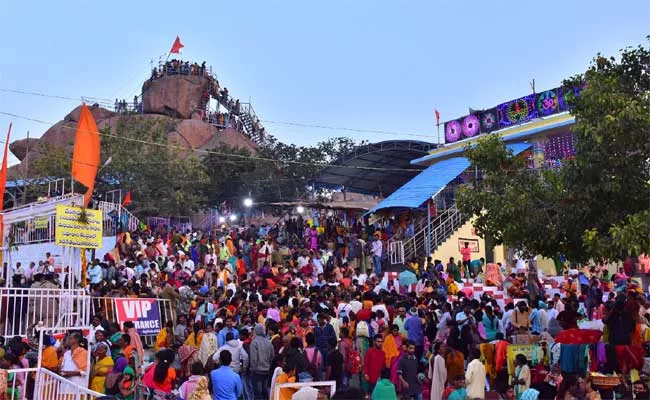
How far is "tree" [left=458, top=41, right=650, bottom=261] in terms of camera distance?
9.85 metres

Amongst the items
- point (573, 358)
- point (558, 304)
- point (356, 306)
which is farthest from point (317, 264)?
point (573, 358)

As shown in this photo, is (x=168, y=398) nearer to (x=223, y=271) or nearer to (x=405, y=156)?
(x=223, y=271)

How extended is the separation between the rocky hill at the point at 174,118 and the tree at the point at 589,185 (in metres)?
38.2

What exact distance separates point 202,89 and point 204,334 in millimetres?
46448

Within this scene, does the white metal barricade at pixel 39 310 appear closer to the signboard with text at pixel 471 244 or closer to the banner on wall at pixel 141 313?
the banner on wall at pixel 141 313

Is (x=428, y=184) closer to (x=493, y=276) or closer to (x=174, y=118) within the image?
(x=493, y=276)

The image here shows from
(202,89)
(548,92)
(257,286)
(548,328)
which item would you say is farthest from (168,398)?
(202,89)

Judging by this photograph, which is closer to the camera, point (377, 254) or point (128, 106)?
point (377, 254)

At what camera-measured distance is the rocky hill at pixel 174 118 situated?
2007 inches

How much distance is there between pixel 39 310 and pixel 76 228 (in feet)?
7.77

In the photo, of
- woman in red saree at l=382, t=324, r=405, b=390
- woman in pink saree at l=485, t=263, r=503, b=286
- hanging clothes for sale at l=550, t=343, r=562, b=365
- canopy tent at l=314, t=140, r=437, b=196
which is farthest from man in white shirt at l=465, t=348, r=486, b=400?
canopy tent at l=314, t=140, r=437, b=196

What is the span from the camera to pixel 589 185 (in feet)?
35.0

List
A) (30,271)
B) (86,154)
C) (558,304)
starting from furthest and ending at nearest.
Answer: (30,271) < (558,304) < (86,154)

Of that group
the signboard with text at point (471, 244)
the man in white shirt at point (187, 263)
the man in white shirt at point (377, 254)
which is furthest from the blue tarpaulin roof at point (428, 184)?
the man in white shirt at point (187, 263)
